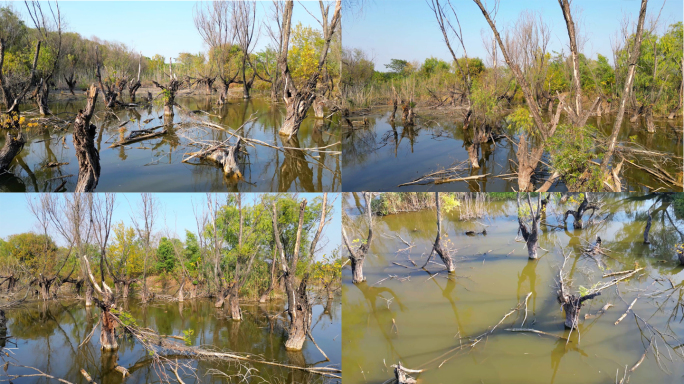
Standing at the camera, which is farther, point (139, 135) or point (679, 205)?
point (679, 205)

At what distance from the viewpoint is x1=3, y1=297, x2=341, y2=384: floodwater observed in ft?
21.5

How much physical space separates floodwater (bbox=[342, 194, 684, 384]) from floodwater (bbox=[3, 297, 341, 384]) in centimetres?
127

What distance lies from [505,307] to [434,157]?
4.41 metres

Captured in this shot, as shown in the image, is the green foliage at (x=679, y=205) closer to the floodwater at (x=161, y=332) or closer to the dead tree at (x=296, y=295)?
the floodwater at (x=161, y=332)

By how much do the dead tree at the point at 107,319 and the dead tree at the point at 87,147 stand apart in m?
1.97

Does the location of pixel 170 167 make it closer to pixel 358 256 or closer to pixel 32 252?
pixel 358 256

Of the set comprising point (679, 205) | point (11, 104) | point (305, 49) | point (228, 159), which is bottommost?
point (679, 205)

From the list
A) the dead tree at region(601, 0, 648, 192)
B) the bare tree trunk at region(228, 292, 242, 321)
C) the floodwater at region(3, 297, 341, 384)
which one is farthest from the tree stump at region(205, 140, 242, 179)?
the dead tree at region(601, 0, 648, 192)

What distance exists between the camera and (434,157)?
9945 millimetres

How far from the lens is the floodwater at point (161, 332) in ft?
21.5

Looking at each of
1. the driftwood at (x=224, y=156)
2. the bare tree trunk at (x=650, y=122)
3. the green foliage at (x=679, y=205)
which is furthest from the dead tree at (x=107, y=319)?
the bare tree trunk at (x=650, y=122)

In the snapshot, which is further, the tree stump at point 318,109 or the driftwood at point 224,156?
the tree stump at point 318,109

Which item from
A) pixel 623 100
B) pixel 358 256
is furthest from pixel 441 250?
pixel 623 100

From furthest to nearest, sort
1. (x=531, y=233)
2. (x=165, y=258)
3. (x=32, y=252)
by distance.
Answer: (x=165, y=258)
(x=32, y=252)
(x=531, y=233)
